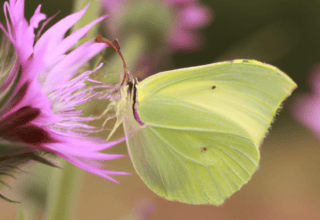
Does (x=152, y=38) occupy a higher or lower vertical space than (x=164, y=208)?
higher

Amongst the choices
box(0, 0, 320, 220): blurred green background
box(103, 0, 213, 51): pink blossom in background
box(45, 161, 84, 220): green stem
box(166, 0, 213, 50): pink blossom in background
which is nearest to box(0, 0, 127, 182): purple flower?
box(45, 161, 84, 220): green stem

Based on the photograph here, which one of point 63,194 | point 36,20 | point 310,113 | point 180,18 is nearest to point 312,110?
point 310,113

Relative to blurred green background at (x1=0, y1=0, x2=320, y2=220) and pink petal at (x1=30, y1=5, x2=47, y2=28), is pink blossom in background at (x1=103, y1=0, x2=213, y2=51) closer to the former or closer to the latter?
pink petal at (x1=30, y1=5, x2=47, y2=28)

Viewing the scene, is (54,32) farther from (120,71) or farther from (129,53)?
(129,53)

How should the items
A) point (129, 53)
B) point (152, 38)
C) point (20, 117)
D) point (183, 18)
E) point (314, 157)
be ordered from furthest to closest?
1. point (314, 157)
2. point (183, 18)
3. point (152, 38)
4. point (129, 53)
5. point (20, 117)

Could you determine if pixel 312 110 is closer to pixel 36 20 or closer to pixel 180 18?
pixel 180 18

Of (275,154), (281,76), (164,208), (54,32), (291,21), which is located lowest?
(275,154)

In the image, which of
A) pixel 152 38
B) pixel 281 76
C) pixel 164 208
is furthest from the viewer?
pixel 164 208

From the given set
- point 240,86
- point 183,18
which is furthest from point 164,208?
point 240,86

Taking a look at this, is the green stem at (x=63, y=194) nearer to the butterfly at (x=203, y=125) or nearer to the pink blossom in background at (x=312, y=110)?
the butterfly at (x=203, y=125)
